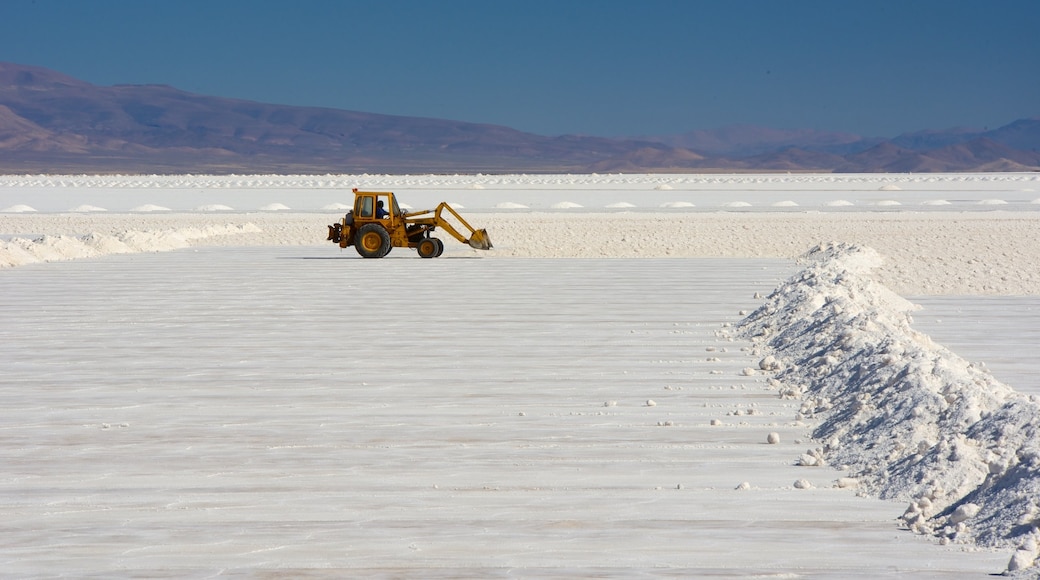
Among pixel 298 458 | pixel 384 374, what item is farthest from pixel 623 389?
pixel 298 458

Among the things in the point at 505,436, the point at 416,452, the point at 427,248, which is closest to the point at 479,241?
the point at 427,248

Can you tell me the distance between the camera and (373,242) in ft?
62.4

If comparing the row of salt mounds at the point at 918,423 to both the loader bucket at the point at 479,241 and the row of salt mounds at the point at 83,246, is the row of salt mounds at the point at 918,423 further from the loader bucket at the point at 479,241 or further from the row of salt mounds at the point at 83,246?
the row of salt mounds at the point at 83,246

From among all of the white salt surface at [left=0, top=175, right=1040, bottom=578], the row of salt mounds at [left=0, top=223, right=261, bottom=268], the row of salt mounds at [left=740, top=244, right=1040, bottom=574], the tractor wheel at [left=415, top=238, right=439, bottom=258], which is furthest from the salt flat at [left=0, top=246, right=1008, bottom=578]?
the row of salt mounds at [left=0, top=223, right=261, bottom=268]

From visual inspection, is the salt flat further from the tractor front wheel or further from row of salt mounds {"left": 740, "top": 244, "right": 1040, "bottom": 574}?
the tractor front wheel

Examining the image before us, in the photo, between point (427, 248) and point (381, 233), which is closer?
point (381, 233)

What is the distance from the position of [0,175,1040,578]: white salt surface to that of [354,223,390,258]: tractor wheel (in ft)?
16.9

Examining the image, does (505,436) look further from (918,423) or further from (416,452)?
(918,423)

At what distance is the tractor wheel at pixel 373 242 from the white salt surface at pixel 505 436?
515cm

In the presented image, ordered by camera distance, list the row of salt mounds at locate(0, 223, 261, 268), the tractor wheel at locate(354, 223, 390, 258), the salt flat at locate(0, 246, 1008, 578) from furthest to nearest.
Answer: the tractor wheel at locate(354, 223, 390, 258) < the row of salt mounds at locate(0, 223, 261, 268) < the salt flat at locate(0, 246, 1008, 578)

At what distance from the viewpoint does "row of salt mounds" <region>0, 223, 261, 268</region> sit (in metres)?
18.9

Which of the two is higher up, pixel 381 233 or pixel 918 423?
pixel 381 233

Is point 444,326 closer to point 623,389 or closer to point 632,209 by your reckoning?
point 623,389

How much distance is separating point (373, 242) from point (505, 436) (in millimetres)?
12976
